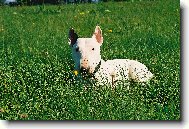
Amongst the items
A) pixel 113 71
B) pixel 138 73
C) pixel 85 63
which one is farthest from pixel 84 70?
pixel 138 73

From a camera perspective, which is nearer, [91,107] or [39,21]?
[91,107]

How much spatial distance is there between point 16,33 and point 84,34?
471 mm

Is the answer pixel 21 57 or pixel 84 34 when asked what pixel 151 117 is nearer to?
pixel 84 34

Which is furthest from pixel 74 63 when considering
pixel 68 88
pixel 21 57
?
pixel 21 57

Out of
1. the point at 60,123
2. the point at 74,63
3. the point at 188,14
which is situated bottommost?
the point at 60,123

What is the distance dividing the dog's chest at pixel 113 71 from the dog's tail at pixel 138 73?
27 millimetres

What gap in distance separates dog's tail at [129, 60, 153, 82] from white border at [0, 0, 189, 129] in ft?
0.80

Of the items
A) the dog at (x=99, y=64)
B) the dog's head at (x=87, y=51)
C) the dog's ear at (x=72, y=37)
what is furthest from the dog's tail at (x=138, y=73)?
the dog's ear at (x=72, y=37)

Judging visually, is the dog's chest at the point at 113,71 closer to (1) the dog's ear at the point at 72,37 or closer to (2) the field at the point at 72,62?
(2) the field at the point at 72,62

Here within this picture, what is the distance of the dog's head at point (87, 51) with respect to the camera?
4.02m

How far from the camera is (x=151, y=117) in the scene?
3939 mm

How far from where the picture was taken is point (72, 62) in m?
4.14

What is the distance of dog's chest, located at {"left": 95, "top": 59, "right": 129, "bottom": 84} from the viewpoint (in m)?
4.10

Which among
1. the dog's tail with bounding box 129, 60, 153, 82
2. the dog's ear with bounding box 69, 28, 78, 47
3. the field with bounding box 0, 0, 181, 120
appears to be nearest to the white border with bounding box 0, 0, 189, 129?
the field with bounding box 0, 0, 181, 120
